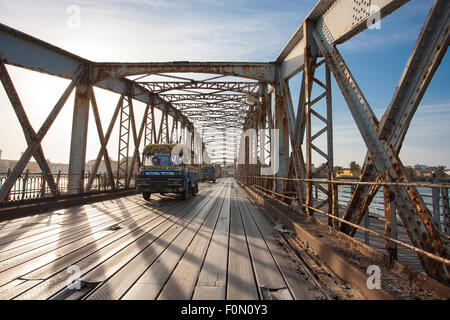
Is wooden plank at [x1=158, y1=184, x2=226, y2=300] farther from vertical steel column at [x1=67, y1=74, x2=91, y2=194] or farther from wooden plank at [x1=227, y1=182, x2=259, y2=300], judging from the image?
vertical steel column at [x1=67, y1=74, x2=91, y2=194]

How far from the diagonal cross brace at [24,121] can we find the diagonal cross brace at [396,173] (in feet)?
29.6

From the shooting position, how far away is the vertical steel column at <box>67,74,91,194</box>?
974 centimetres

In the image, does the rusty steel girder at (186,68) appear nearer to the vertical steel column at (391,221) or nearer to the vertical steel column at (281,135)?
the vertical steel column at (281,135)

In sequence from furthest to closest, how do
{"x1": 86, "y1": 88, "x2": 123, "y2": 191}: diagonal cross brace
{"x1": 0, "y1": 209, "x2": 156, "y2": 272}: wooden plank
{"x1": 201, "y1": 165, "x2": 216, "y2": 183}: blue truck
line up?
{"x1": 201, "y1": 165, "x2": 216, "y2": 183}: blue truck < {"x1": 86, "y1": 88, "x2": 123, "y2": 191}: diagonal cross brace < {"x1": 0, "y1": 209, "x2": 156, "y2": 272}: wooden plank

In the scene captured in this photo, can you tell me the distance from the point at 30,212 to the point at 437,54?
8866 mm

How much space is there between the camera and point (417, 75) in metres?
2.58

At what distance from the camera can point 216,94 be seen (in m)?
17.2

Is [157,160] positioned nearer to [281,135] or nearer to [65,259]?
[281,135]

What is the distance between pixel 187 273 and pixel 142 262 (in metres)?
0.76

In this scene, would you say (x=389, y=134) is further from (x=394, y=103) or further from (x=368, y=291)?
(x=368, y=291)

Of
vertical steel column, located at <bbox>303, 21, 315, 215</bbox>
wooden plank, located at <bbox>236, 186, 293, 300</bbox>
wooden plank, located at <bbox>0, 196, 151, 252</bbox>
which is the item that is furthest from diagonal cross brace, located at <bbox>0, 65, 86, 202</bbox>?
vertical steel column, located at <bbox>303, 21, 315, 215</bbox>

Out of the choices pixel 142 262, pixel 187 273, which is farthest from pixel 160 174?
pixel 187 273

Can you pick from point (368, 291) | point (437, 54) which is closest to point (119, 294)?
point (368, 291)

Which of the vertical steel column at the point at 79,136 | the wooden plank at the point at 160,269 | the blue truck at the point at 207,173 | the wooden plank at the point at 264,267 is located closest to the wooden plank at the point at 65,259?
the wooden plank at the point at 160,269
